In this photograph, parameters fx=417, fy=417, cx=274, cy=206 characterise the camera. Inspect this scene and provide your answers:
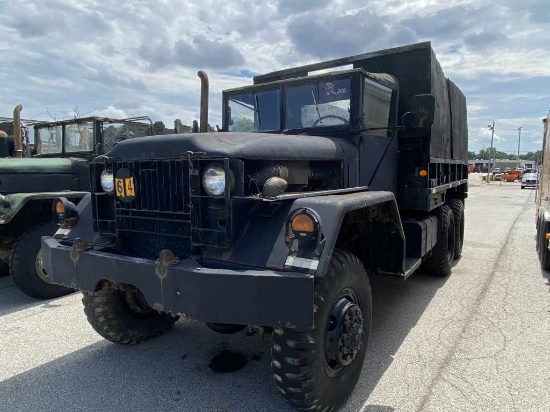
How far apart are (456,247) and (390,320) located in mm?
2959

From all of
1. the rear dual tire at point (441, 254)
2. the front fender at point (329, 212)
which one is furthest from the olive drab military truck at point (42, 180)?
the rear dual tire at point (441, 254)

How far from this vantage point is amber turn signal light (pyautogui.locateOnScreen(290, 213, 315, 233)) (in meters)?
2.26

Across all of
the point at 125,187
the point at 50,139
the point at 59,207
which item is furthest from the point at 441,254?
the point at 50,139

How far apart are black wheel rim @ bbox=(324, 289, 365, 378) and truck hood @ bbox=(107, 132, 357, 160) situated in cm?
105

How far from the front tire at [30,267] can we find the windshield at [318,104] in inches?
133

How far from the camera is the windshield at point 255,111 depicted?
4164 mm

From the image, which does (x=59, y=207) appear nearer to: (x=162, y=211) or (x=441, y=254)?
(x=162, y=211)

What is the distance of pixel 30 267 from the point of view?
4.91 metres

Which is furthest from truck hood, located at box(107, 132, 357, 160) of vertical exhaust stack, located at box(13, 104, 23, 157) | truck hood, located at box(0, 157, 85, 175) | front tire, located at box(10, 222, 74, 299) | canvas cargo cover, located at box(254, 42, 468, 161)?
vertical exhaust stack, located at box(13, 104, 23, 157)

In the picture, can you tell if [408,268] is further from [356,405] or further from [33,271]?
[33,271]

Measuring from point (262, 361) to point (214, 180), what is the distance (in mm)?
1652

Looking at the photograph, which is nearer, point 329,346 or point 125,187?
point 329,346

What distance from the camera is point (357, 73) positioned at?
3.73 m

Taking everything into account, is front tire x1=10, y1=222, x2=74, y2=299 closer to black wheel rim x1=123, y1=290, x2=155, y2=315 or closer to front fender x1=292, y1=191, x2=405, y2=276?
black wheel rim x1=123, y1=290, x2=155, y2=315
